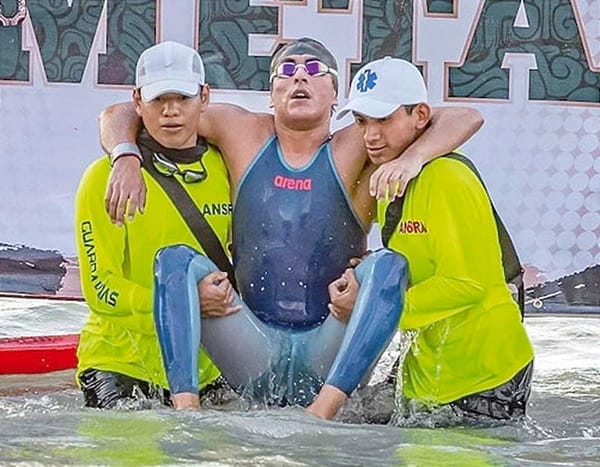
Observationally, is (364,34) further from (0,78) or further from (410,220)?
(410,220)

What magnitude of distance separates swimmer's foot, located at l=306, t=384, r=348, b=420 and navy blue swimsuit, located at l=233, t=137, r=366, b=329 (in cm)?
32

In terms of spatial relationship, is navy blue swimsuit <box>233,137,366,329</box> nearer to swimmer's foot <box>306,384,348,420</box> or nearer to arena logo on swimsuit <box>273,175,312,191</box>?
arena logo on swimsuit <box>273,175,312,191</box>

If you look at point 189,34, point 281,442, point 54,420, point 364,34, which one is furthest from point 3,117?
point 281,442

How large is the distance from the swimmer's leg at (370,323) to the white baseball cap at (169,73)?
755 millimetres

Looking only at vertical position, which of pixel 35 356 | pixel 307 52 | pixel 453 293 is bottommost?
pixel 35 356

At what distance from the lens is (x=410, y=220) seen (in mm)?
3605

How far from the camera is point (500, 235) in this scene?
3.77 meters

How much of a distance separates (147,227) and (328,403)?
2.46ft

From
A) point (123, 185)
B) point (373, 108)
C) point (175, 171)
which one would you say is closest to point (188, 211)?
point (175, 171)

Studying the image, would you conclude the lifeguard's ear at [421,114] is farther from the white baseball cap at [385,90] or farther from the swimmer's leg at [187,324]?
the swimmer's leg at [187,324]

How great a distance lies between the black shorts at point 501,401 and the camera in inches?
144

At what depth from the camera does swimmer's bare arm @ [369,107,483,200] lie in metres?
3.47

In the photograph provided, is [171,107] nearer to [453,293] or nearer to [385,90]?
[385,90]

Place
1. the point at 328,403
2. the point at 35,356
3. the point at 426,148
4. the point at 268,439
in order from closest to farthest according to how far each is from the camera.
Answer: the point at 268,439
the point at 328,403
the point at 426,148
the point at 35,356
